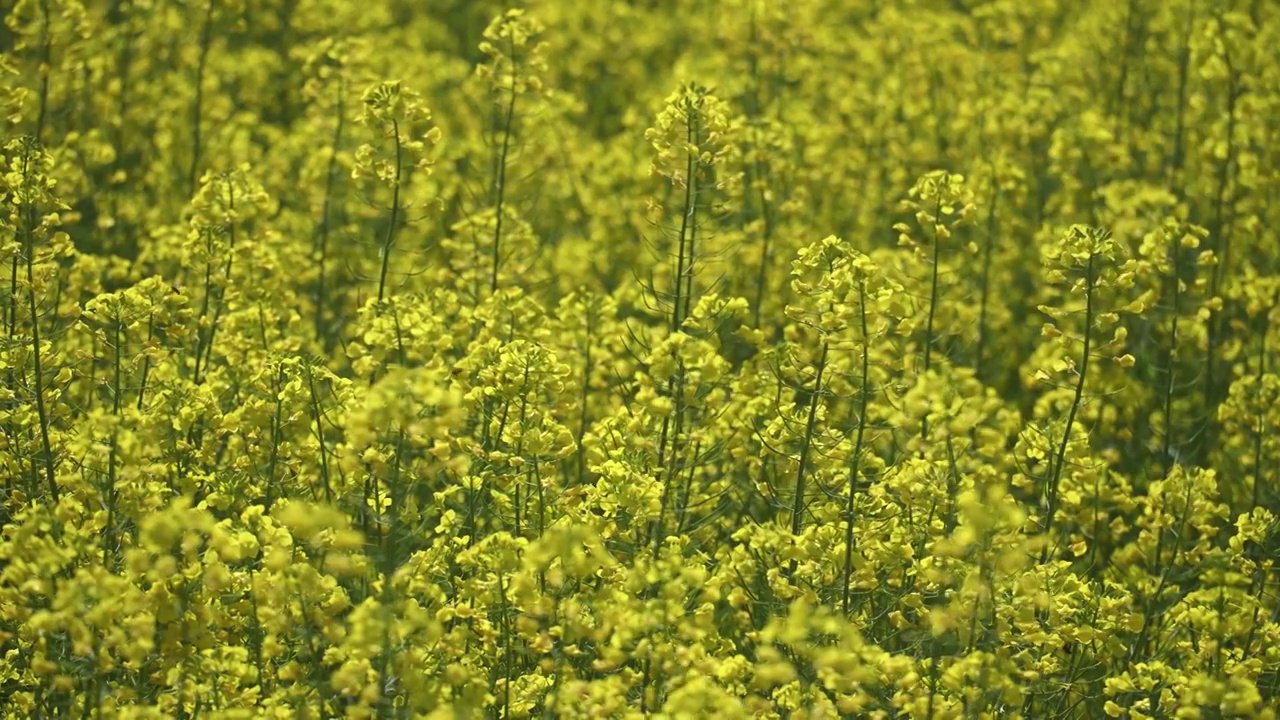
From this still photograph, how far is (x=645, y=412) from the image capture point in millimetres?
5629

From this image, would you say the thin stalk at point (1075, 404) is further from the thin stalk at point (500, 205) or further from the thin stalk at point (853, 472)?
the thin stalk at point (500, 205)

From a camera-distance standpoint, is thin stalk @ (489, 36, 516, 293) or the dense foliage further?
thin stalk @ (489, 36, 516, 293)

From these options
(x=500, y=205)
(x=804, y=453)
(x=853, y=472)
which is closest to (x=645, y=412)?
(x=804, y=453)

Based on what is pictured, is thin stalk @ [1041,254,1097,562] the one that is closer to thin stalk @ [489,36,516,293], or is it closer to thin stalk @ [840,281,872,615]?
thin stalk @ [840,281,872,615]

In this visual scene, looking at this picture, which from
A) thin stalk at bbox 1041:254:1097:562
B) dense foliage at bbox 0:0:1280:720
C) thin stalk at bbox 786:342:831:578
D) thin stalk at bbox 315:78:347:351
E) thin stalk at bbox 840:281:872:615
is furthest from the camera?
thin stalk at bbox 315:78:347:351

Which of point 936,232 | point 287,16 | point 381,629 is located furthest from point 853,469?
point 287,16

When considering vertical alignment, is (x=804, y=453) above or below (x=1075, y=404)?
below

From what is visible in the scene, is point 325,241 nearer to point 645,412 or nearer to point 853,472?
point 645,412

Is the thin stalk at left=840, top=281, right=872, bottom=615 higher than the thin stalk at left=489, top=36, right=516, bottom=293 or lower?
lower

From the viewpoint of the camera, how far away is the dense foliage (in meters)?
4.77

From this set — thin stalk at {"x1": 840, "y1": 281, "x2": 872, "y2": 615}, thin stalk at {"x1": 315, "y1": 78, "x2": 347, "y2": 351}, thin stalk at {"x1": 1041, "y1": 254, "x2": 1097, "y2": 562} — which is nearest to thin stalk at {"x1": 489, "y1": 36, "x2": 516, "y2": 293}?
thin stalk at {"x1": 315, "y1": 78, "x2": 347, "y2": 351}

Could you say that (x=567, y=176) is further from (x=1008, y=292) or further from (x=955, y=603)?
(x=955, y=603)

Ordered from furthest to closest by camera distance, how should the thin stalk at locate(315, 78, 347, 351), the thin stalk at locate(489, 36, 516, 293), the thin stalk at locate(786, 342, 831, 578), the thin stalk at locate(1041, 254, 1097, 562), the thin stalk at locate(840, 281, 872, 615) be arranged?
the thin stalk at locate(315, 78, 347, 351)
the thin stalk at locate(489, 36, 516, 293)
the thin stalk at locate(1041, 254, 1097, 562)
the thin stalk at locate(786, 342, 831, 578)
the thin stalk at locate(840, 281, 872, 615)

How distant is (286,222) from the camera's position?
29.9 feet
